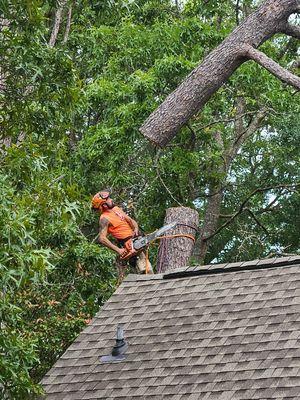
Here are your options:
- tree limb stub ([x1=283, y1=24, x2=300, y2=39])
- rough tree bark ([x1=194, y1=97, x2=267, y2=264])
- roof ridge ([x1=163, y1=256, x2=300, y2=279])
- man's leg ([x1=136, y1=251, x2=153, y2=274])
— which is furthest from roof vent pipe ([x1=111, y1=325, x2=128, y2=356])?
rough tree bark ([x1=194, y1=97, x2=267, y2=264])

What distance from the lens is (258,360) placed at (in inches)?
448

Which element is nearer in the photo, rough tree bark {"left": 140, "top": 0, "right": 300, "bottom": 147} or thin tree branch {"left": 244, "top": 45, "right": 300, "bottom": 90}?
thin tree branch {"left": 244, "top": 45, "right": 300, "bottom": 90}

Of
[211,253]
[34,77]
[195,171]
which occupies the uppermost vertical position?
[34,77]

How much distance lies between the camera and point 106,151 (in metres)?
21.3

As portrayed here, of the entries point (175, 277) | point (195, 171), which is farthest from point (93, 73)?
point (175, 277)

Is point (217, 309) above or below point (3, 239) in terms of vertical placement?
below

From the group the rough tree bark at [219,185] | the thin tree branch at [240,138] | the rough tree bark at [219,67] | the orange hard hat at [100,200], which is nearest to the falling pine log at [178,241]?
the rough tree bark at [219,67]

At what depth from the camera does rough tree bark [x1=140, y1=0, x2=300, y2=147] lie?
15.6 m

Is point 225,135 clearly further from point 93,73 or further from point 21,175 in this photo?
point 21,175

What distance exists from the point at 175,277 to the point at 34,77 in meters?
2.44

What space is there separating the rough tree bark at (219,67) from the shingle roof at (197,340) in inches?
95.0

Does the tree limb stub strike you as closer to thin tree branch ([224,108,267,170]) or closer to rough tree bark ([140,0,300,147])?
rough tree bark ([140,0,300,147])

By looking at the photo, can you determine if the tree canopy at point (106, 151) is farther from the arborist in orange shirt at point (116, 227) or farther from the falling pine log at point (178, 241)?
the falling pine log at point (178, 241)

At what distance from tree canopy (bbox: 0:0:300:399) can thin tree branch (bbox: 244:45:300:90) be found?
1768 mm
